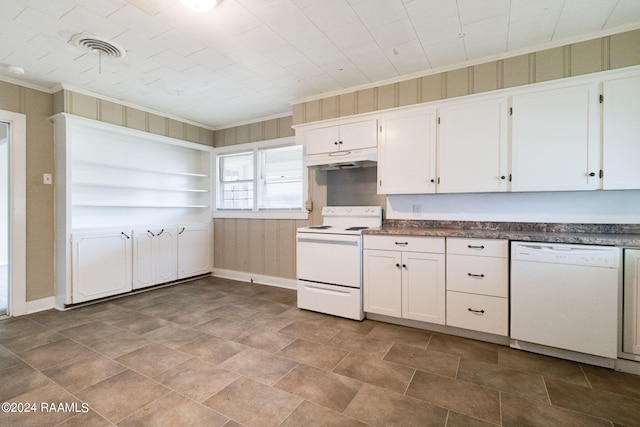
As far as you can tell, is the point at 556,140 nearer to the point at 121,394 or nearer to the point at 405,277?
the point at 405,277

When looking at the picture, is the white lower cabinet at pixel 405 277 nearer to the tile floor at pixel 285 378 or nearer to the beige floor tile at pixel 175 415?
the tile floor at pixel 285 378

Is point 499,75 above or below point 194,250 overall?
above

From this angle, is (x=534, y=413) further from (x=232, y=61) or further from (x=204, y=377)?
(x=232, y=61)

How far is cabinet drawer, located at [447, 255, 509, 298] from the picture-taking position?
97.2 inches

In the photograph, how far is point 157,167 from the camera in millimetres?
4703

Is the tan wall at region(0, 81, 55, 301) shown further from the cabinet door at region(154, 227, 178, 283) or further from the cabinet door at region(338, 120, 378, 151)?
the cabinet door at region(338, 120, 378, 151)

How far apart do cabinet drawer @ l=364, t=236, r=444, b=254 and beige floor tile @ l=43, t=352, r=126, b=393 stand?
2302mm

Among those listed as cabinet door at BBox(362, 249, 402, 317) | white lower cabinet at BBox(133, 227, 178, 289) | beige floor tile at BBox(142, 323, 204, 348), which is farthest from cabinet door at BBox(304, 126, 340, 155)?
white lower cabinet at BBox(133, 227, 178, 289)

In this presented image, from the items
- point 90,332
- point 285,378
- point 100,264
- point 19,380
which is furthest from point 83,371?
point 100,264

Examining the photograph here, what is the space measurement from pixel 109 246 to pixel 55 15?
261 cm

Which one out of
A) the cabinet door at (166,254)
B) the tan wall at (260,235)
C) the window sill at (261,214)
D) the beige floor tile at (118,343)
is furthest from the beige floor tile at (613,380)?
the cabinet door at (166,254)

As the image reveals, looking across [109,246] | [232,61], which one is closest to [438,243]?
[232,61]

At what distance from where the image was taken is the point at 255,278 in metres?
4.70

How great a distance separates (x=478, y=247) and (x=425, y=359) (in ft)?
3.38
